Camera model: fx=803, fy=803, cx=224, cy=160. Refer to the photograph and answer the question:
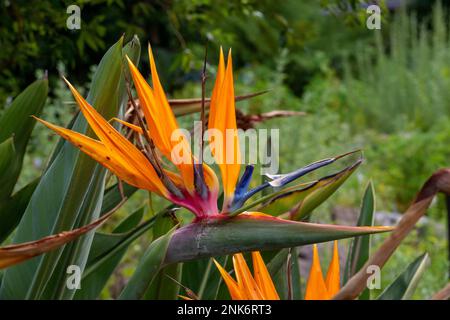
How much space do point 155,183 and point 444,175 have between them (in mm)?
279

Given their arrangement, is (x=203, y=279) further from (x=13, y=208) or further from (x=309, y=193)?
(x=309, y=193)

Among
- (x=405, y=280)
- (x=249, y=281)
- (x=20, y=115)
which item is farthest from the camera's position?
(x=405, y=280)

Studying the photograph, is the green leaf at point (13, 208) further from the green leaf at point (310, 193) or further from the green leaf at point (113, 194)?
the green leaf at point (310, 193)

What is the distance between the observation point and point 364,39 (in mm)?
7688

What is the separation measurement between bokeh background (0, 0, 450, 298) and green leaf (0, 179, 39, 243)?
327mm

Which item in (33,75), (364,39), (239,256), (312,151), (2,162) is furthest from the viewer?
(364,39)

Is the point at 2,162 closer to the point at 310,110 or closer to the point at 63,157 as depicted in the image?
the point at 63,157

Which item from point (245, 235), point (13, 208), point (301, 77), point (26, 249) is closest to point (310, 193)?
point (245, 235)

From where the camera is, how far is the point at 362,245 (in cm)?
140

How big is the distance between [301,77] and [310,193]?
6.47 meters

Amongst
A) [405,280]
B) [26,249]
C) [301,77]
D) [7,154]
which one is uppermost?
[301,77]

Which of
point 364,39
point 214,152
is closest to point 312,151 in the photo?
point 214,152

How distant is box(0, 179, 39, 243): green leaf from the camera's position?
1.28 metres

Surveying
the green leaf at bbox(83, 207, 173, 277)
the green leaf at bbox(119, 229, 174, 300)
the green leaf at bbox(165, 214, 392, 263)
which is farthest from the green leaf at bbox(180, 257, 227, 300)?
the green leaf at bbox(165, 214, 392, 263)
